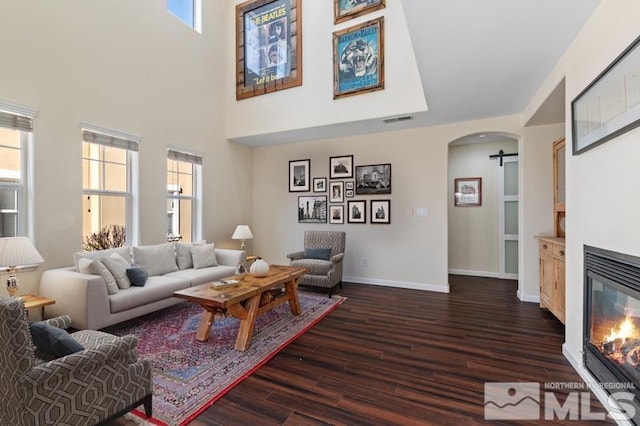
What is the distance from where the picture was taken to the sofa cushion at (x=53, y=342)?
1579 mm

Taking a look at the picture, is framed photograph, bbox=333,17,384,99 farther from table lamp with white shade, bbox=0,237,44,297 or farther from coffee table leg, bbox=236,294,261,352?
table lamp with white shade, bbox=0,237,44,297

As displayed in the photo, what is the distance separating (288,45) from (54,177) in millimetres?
3997

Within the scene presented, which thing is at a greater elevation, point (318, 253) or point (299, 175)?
point (299, 175)

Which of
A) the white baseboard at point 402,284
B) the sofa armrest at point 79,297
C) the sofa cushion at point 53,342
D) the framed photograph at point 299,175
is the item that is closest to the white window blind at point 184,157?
the framed photograph at point 299,175

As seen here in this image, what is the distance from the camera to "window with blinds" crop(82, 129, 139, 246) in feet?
12.6

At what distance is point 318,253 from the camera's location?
493cm

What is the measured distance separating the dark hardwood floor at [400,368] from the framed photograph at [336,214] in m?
1.99

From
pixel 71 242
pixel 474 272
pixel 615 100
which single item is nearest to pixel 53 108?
pixel 71 242

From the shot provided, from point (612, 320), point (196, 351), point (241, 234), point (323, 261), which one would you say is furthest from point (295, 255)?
point (612, 320)

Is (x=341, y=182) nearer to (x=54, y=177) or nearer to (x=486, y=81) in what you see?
(x=486, y=81)

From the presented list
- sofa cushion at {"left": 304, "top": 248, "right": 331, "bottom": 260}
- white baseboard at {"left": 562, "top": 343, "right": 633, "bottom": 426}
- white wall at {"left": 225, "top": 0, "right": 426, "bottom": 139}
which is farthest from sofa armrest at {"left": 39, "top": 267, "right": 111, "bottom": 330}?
white baseboard at {"left": 562, "top": 343, "right": 633, "bottom": 426}

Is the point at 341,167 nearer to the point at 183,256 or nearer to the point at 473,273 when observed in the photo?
the point at 183,256

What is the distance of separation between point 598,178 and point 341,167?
389 centimetres

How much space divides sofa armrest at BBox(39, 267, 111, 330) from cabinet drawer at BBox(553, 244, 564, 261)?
474 centimetres
